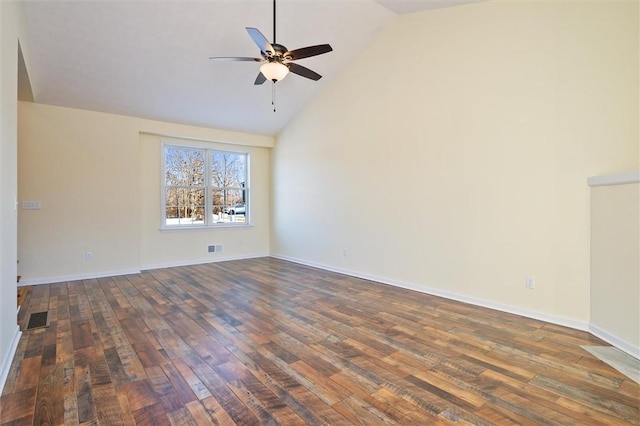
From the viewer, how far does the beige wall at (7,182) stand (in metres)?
2.14

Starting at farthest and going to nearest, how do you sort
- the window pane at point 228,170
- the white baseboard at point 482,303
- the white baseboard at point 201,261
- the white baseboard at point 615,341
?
the window pane at point 228,170, the white baseboard at point 201,261, the white baseboard at point 482,303, the white baseboard at point 615,341

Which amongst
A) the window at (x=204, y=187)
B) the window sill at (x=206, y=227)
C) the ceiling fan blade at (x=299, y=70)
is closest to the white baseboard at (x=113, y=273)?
the window sill at (x=206, y=227)

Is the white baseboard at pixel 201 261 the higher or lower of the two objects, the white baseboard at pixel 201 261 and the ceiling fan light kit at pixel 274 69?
the lower

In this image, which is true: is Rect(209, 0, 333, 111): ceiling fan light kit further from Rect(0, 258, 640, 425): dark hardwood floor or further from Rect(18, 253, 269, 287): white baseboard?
Rect(18, 253, 269, 287): white baseboard

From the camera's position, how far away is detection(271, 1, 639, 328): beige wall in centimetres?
289

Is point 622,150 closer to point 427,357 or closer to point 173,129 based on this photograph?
point 427,357

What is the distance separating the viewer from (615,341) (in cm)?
259

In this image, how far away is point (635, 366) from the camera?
2.27m

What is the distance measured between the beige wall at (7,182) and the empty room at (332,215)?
4 centimetres

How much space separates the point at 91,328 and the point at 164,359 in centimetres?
117

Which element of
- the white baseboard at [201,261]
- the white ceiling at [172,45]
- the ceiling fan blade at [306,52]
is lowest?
the white baseboard at [201,261]

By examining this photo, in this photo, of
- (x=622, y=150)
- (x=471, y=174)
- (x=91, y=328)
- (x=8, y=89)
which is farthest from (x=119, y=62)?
(x=622, y=150)

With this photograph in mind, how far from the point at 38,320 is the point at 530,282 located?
506 centimetres

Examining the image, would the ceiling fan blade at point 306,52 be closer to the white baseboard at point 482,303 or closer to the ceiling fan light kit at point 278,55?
the ceiling fan light kit at point 278,55
